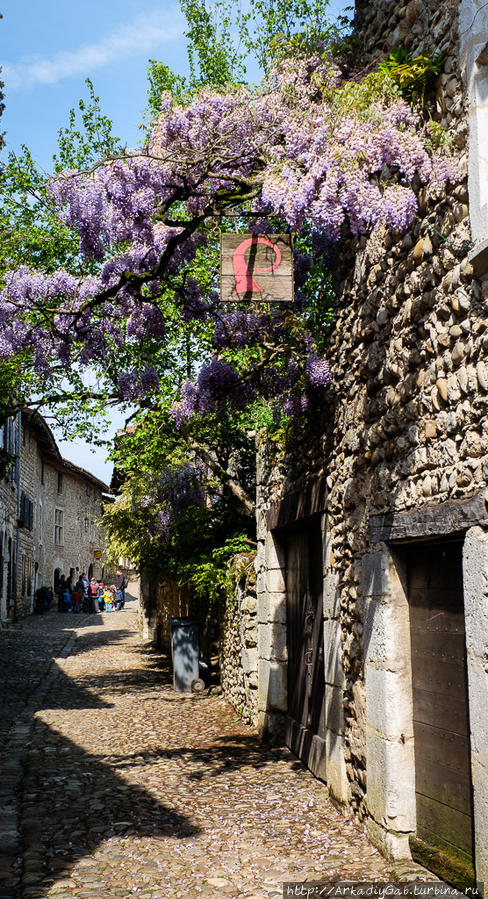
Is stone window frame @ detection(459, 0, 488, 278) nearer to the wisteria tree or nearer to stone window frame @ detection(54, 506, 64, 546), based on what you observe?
the wisteria tree

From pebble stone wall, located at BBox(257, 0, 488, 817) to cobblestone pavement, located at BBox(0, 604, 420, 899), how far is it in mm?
618

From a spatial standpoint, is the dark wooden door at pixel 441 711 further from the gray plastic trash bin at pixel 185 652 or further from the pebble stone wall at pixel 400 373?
the gray plastic trash bin at pixel 185 652

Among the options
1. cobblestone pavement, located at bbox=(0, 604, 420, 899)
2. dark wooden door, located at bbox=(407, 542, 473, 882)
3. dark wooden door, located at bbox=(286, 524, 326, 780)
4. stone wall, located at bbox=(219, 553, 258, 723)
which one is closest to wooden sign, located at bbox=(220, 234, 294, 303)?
dark wooden door, located at bbox=(286, 524, 326, 780)

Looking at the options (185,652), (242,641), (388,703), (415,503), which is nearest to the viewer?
(415,503)

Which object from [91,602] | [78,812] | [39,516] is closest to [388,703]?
[78,812]

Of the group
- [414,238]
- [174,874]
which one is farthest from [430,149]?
[174,874]

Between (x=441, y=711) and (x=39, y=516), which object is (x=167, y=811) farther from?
(x=39, y=516)

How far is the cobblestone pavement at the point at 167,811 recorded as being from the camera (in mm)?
4082

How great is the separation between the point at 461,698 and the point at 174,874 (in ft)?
5.82

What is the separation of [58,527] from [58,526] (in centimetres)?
6

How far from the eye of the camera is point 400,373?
4.27 m

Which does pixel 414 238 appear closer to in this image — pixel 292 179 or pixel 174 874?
pixel 292 179

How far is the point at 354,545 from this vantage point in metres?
4.98

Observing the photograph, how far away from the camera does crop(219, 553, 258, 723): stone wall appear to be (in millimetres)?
8227
